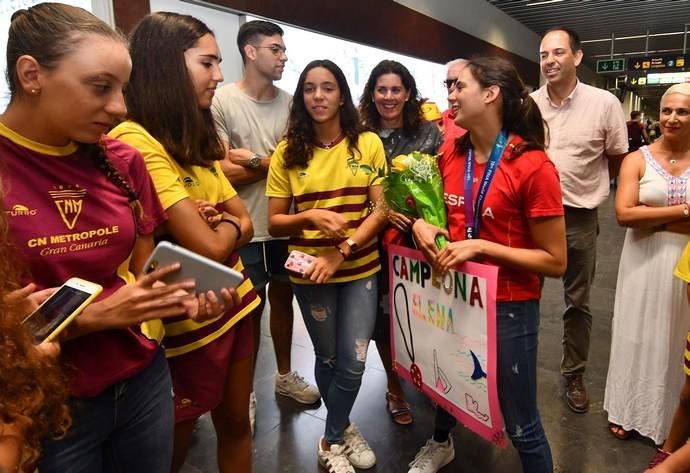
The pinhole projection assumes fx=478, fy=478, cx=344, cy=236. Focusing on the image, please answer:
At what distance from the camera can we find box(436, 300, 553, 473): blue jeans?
59.7 inches

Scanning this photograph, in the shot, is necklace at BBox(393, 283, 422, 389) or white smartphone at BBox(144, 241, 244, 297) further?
necklace at BBox(393, 283, 422, 389)

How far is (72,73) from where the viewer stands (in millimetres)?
936

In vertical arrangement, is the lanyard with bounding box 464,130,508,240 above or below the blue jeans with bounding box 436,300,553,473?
above

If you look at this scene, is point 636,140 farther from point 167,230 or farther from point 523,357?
point 167,230

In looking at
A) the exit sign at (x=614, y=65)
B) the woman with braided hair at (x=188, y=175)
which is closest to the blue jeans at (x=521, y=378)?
the woman with braided hair at (x=188, y=175)

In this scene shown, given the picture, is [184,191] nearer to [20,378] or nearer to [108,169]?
[108,169]

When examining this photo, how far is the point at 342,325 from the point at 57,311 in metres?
1.19

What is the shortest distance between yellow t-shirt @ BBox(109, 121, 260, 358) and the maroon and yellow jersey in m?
0.14

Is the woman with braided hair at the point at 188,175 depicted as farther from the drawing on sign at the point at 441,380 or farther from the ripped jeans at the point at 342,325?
the drawing on sign at the point at 441,380

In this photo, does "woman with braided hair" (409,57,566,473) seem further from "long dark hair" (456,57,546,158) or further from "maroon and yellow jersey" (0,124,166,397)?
"maroon and yellow jersey" (0,124,166,397)

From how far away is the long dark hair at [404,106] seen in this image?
234cm


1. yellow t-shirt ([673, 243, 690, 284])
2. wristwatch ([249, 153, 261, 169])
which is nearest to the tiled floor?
yellow t-shirt ([673, 243, 690, 284])

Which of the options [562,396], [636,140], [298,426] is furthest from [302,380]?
[636,140]

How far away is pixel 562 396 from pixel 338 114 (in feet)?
6.53
